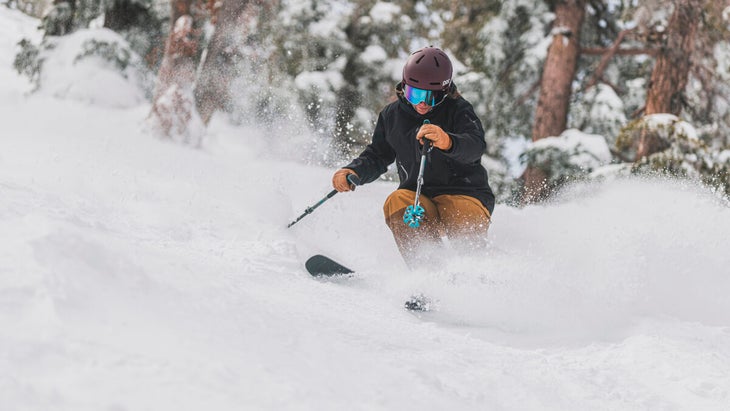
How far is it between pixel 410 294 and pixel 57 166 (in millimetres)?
2683

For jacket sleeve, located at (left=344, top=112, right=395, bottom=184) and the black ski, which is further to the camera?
jacket sleeve, located at (left=344, top=112, right=395, bottom=184)

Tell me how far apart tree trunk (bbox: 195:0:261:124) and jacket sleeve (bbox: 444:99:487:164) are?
671 cm

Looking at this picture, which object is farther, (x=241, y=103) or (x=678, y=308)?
(x=241, y=103)

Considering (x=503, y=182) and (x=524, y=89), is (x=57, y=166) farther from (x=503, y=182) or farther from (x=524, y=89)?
(x=524, y=89)

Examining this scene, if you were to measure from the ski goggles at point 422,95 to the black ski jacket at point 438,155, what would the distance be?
0.10 m

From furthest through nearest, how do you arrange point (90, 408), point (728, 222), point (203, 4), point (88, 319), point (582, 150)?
point (203, 4), point (582, 150), point (728, 222), point (88, 319), point (90, 408)

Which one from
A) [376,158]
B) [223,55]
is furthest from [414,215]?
[223,55]

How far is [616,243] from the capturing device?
13.5 feet

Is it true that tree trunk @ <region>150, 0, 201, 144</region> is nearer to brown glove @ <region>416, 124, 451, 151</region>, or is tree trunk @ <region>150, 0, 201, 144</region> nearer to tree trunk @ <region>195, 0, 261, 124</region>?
tree trunk @ <region>195, 0, 261, 124</region>

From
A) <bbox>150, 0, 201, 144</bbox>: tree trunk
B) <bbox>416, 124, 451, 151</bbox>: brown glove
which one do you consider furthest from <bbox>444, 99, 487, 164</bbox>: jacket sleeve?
<bbox>150, 0, 201, 144</bbox>: tree trunk

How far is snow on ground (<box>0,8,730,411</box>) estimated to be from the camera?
61.2 inches

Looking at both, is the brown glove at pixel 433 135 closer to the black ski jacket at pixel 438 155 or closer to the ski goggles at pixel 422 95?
the black ski jacket at pixel 438 155

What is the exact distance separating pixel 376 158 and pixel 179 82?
19.2 ft

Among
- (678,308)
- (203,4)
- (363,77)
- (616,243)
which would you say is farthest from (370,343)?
(363,77)
